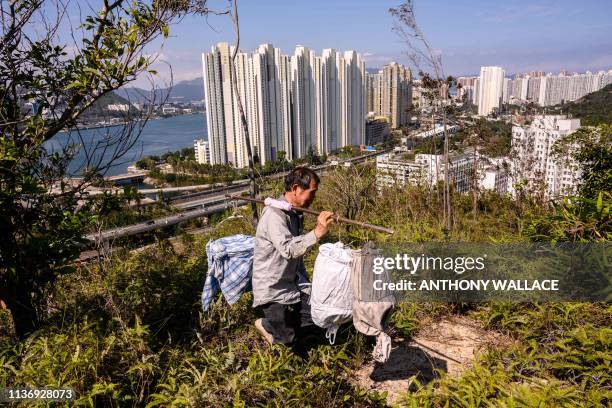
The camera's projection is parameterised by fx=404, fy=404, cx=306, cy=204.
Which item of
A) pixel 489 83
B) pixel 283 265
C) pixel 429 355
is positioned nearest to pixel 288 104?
pixel 489 83

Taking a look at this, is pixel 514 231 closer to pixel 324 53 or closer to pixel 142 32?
pixel 142 32

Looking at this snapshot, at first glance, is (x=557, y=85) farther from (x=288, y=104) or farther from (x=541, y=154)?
(x=541, y=154)

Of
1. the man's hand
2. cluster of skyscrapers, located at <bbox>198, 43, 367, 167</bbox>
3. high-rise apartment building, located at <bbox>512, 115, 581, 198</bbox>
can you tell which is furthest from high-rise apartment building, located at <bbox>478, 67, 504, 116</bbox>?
Answer: the man's hand

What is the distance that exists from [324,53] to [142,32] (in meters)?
46.6

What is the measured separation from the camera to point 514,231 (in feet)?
12.4

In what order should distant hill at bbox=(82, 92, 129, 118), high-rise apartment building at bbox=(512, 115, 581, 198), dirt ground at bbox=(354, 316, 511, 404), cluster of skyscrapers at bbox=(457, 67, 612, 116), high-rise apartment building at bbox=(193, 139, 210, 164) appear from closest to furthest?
1. dirt ground at bbox=(354, 316, 511, 404)
2. distant hill at bbox=(82, 92, 129, 118)
3. high-rise apartment building at bbox=(512, 115, 581, 198)
4. cluster of skyscrapers at bbox=(457, 67, 612, 116)
5. high-rise apartment building at bbox=(193, 139, 210, 164)

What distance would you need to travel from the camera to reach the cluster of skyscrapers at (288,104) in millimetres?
36406

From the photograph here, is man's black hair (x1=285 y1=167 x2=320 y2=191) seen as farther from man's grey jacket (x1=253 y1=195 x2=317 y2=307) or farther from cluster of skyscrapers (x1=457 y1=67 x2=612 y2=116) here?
cluster of skyscrapers (x1=457 y1=67 x2=612 y2=116)

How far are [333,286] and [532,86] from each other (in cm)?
3100

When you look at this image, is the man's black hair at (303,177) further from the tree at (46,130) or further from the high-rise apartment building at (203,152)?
the high-rise apartment building at (203,152)

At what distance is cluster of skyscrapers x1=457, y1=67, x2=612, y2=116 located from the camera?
20837 millimetres

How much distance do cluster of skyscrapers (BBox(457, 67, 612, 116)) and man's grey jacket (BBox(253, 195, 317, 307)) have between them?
16217 mm

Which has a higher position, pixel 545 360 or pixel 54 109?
pixel 54 109

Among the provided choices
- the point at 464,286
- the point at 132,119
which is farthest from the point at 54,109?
the point at 464,286
